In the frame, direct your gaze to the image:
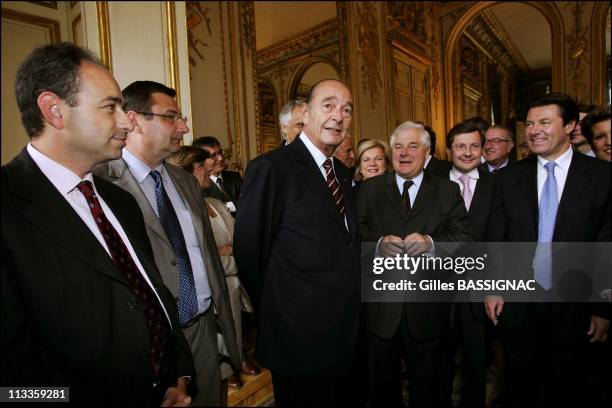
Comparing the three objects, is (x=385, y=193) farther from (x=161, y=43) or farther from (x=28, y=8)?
(x=28, y=8)

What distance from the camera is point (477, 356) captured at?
2045 millimetres

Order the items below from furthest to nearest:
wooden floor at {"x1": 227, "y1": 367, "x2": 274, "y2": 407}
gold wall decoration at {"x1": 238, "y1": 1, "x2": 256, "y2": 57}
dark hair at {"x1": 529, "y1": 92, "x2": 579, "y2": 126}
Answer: gold wall decoration at {"x1": 238, "y1": 1, "x2": 256, "y2": 57} < wooden floor at {"x1": 227, "y1": 367, "x2": 274, "y2": 407} < dark hair at {"x1": 529, "y1": 92, "x2": 579, "y2": 126}

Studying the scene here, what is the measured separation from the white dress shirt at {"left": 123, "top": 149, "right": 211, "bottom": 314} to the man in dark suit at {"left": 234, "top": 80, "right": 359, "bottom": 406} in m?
0.17

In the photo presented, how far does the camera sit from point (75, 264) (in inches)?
34.0

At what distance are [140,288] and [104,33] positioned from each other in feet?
8.61

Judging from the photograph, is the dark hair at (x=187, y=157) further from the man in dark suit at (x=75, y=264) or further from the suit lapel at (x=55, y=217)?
the suit lapel at (x=55, y=217)

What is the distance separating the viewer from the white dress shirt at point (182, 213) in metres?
1.45

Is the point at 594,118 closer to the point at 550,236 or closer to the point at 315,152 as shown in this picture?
the point at 550,236

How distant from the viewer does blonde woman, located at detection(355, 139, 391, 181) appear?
8.90 feet

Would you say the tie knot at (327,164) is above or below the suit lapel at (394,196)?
above

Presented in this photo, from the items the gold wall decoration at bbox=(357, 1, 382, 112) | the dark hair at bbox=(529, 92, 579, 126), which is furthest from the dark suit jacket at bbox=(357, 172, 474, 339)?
the gold wall decoration at bbox=(357, 1, 382, 112)

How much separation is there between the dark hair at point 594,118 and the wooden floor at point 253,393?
Answer: 279 centimetres

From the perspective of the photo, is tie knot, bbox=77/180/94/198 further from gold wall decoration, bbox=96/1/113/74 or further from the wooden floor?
gold wall decoration, bbox=96/1/113/74

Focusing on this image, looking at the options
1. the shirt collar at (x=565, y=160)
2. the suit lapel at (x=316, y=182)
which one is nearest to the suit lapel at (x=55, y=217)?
the suit lapel at (x=316, y=182)
